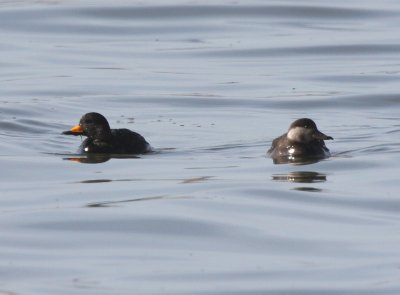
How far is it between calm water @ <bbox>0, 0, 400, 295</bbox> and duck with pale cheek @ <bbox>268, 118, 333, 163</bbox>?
194 mm

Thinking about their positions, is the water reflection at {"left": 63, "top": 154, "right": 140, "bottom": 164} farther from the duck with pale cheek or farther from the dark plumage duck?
the duck with pale cheek

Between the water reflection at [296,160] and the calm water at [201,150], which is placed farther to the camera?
the water reflection at [296,160]

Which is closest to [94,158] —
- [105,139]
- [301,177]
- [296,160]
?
[105,139]

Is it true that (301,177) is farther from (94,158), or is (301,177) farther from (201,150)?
(94,158)

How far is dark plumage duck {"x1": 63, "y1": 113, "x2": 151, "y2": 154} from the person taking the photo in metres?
16.5

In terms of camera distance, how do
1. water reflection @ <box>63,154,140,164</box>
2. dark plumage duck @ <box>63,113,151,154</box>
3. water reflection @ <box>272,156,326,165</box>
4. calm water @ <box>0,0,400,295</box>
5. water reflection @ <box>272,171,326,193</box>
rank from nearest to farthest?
calm water @ <box>0,0,400,295</box> → water reflection @ <box>272,171,326,193</box> → water reflection @ <box>272,156,326,165</box> → water reflection @ <box>63,154,140,164</box> → dark plumage duck @ <box>63,113,151,154</box>

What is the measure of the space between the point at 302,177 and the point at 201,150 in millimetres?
2303

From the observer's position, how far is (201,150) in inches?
669

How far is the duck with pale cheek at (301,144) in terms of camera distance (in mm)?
16169

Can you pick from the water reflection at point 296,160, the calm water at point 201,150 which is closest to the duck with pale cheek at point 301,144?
the water reflection at point 296,160

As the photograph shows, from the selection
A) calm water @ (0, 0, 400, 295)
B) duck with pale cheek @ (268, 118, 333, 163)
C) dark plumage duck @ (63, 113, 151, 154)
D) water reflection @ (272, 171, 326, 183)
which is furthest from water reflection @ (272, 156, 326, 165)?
dark plumage duck @ (63, 113, 151, 154)

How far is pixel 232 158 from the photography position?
53.5 feet

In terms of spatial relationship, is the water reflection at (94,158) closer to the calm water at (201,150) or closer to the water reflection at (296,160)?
the calm water at (201,150)

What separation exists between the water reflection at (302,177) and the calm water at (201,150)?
32 mm
